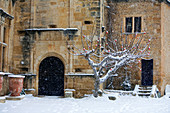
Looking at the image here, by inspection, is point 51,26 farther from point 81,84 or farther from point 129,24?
point 129,24

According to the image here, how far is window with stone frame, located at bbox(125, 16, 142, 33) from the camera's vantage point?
1692 centimetres

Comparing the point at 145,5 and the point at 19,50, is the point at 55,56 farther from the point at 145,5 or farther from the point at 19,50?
the point at 145,5

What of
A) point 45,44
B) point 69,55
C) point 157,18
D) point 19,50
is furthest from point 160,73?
point 19,50

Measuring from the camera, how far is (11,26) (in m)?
13.7

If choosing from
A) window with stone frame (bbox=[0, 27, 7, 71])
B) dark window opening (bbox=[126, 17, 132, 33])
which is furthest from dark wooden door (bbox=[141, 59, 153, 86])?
window with stone frame (bbox=[0, 27, 7, 71])

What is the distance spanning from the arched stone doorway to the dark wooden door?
5.67 m

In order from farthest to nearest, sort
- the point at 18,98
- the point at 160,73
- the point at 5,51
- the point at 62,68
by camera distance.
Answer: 1. the point at 160,73
2. the point at 62,68
3. the point at 5,51
4. the point at 18,98

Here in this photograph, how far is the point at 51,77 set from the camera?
13.9 metres

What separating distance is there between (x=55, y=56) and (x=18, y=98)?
3.74 metres

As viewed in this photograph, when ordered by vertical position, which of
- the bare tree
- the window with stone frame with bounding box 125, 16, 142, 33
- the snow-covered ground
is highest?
the window with stone frame with bounding box 125, 16, 142, 33

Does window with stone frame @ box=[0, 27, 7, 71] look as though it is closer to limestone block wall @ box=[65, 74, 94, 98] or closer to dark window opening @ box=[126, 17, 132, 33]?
limestone block wall @ box=[65, 74, 94, 98]

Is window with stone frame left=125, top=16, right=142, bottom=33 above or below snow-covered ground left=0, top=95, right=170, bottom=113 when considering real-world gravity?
above

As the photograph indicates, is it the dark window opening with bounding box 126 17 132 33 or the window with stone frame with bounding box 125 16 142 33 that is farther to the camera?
the dark window opening with bounding box 126 17 132 33

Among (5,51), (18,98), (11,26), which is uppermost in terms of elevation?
(11,26)
